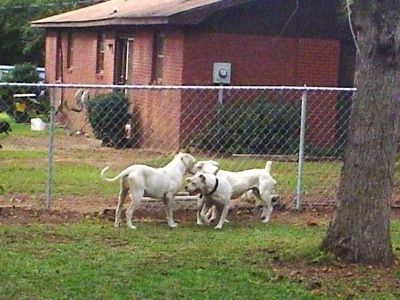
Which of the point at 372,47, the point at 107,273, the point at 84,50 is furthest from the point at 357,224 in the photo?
the point at 84,50

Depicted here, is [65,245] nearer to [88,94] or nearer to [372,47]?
[372,47]

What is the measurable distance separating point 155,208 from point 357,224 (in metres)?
3.40

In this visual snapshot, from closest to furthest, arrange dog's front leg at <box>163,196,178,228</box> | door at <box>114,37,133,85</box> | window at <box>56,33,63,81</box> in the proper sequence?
dog's front leg at <box>163,196,178,228</box>
door at <box>114,37,133,85</box>
window at <box>56,33,63,81</box>

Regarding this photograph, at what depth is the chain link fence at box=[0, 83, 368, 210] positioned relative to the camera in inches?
588

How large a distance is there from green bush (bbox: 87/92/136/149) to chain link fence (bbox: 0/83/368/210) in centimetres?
2

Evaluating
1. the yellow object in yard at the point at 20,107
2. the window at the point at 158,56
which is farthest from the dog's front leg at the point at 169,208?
the window at the point at 158,56

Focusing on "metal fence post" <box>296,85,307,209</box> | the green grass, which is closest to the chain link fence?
"metal fence post" <box>296,85,307,209</box>

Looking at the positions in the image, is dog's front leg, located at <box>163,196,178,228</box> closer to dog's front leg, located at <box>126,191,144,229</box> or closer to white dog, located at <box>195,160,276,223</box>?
dog's front leg, located at <box>126,191,144,229</box>

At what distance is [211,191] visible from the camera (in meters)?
10.2

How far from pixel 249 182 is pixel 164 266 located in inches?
120

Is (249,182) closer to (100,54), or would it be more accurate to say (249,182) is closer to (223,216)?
(223,216)

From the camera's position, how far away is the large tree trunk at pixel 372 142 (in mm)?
7957

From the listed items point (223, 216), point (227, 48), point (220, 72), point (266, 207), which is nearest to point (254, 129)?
point (220, 72)

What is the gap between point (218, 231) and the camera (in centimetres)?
997
